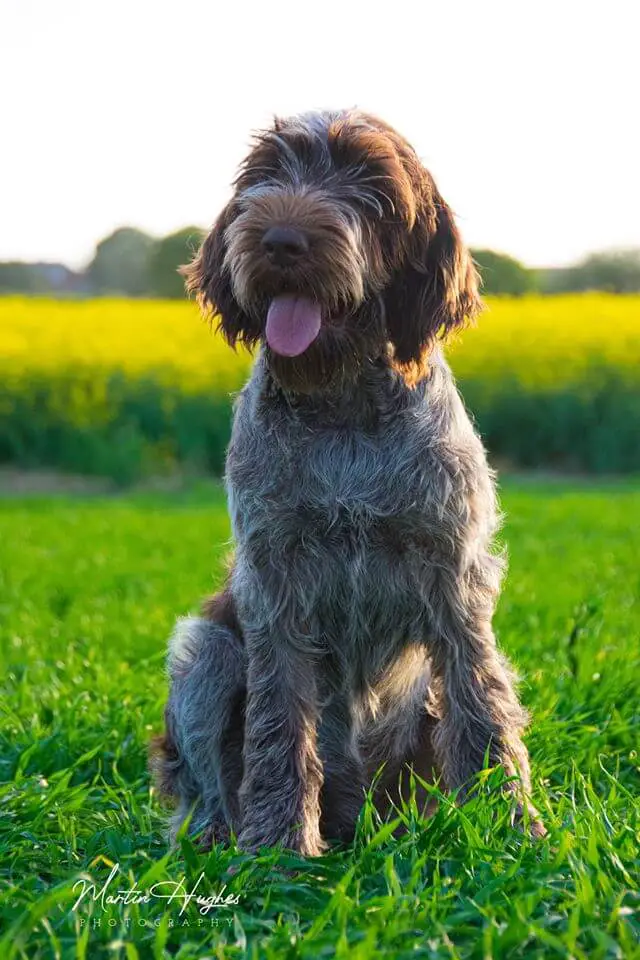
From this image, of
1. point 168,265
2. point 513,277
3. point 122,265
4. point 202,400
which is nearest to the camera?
point 202,400

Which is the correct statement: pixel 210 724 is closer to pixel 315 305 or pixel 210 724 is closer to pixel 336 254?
pixel 315 305

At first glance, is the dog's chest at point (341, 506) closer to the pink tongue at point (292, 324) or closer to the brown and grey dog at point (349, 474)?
the brown and grey dog at point (349, 474)

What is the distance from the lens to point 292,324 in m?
3.51

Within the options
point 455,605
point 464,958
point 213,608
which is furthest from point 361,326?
point 464,958

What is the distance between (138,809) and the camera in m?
4.12

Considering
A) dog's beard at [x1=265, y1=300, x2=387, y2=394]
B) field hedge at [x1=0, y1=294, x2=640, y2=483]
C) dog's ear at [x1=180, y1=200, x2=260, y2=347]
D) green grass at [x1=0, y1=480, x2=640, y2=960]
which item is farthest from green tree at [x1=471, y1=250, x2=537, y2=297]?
dog's beard at [x1=265, y1=300, x2=387, y2=394]

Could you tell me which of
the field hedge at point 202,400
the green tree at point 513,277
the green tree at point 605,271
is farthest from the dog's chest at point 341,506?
the green tree at point 605,271

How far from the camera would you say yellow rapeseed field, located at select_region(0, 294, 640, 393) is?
→ 20.1 m

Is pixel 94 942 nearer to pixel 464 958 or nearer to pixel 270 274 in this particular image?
pixel 464 958

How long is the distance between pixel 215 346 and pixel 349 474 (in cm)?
1919

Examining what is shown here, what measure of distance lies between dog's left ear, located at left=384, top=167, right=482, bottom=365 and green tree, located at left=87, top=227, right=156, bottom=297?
37171mm

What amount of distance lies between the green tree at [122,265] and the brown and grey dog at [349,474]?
37183mm

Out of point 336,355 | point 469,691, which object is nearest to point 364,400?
point 336,355

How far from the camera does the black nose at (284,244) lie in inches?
132
